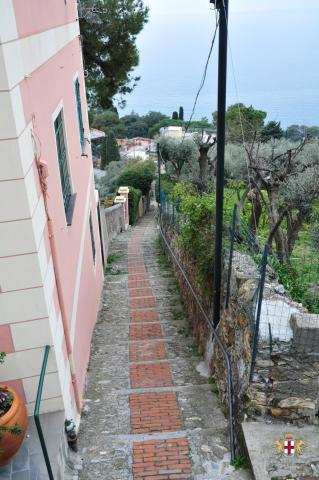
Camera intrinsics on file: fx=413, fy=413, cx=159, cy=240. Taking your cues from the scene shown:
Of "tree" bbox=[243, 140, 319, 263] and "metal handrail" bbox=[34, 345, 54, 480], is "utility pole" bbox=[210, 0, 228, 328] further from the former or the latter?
"tree" bbox=[243, 140, 319, 263]

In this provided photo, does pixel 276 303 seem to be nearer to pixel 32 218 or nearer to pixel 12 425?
pixel 32 218

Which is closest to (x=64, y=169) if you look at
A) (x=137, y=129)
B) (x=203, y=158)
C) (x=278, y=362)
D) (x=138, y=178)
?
(x=278, y=362)

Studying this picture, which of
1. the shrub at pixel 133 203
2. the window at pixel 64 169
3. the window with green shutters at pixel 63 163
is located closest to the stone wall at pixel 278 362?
the window at pixel 64 169

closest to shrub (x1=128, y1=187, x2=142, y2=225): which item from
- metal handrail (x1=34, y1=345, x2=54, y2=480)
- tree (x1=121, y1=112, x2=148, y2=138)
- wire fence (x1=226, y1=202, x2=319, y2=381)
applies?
wire fence (x1=226, y1=202, x2=319, y2=381)

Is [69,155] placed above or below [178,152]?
above

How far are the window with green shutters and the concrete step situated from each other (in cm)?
355

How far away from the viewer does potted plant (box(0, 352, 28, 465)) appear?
10.9 feet

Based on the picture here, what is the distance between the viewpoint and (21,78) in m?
3.31

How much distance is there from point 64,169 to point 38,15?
215 cm

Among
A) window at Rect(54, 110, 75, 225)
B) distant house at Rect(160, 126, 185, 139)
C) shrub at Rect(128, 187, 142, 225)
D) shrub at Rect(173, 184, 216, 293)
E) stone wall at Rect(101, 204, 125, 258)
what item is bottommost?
shrub at Rect(128, 187, 142, 225)

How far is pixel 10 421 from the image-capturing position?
341 cm

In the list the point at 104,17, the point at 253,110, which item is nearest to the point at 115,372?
the point at 104,17

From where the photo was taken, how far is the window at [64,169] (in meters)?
5.60

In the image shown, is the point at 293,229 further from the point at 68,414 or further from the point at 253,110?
the point at 253,110
